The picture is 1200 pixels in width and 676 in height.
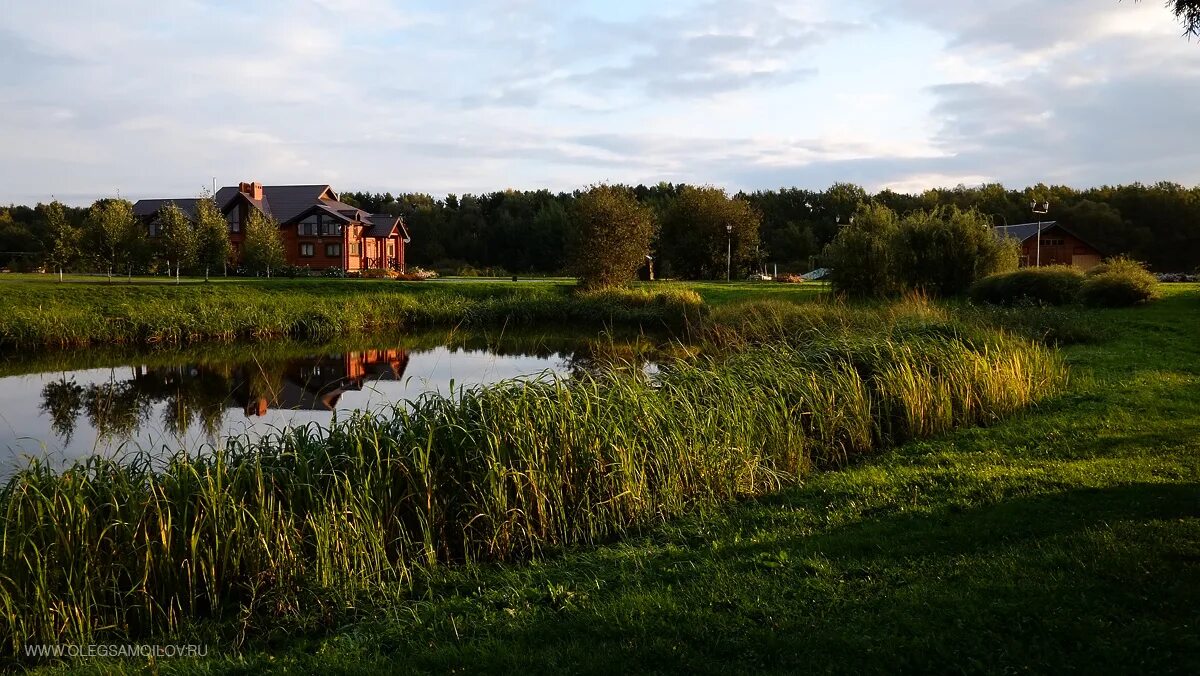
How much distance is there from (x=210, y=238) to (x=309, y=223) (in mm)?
15182

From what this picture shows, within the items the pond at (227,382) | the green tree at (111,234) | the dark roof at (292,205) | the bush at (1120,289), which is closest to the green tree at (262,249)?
the green tree at (111,234)

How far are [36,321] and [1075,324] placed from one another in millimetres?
26726

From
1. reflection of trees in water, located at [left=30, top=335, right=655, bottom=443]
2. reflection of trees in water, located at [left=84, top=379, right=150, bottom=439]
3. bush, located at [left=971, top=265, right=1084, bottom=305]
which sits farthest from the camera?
bush, located at [left=971, top=265, right=1084, bottom=305]

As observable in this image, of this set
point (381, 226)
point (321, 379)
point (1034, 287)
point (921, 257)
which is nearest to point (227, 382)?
point (321, 379)

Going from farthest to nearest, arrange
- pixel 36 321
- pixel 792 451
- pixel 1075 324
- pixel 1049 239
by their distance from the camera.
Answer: pixel 1049 239, pixel 36 321, pixel 1075 324, pixel 792 451

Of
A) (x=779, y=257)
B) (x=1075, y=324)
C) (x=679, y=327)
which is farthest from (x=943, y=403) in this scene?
(x=779, y=257)

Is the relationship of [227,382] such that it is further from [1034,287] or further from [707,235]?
[707,235]

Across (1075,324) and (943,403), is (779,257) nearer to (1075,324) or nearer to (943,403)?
(1075,324)

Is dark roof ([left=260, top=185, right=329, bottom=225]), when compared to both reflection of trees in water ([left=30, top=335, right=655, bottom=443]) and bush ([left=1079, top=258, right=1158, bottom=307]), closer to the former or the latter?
reflection of trees in water ([left=30, top=335, right=655, bottom=443])

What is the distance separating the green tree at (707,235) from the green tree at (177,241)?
29.2m

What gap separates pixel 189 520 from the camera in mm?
5363

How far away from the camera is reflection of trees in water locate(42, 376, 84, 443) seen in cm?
1150

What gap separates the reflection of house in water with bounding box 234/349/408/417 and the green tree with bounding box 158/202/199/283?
19.5 m

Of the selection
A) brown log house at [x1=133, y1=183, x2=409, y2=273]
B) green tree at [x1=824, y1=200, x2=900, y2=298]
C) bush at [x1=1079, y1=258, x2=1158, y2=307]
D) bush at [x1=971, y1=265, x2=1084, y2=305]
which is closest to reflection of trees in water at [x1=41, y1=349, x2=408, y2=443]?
green tree at [x1=824, y1=200, x2=900, y2=298]
